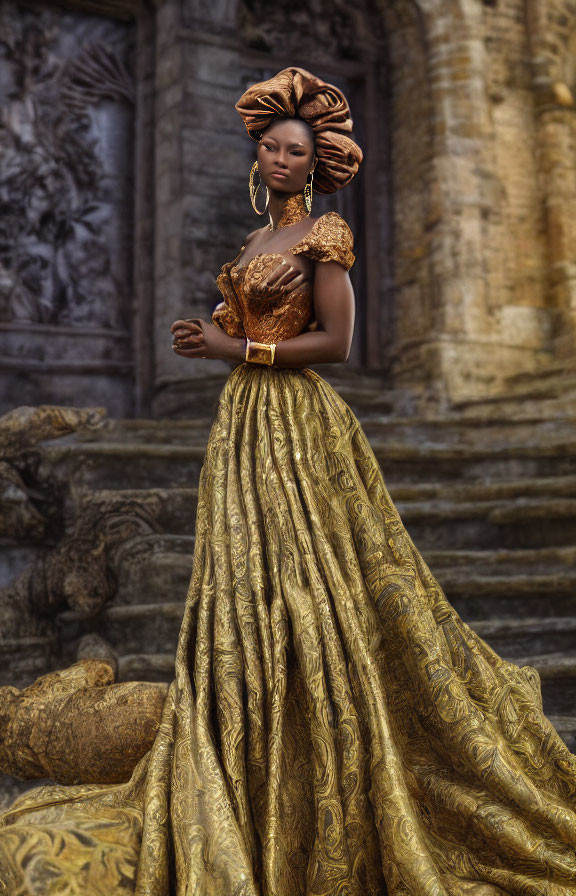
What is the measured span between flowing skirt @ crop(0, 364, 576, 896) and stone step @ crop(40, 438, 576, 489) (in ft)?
6.89

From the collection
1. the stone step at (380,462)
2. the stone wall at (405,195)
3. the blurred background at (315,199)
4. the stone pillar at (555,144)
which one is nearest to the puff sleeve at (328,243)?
the stone step at (380,462)

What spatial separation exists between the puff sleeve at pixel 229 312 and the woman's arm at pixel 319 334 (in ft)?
0.42

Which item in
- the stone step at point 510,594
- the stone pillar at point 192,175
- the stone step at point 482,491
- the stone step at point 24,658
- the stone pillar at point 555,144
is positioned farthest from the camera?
the stone pillar at point 555,144

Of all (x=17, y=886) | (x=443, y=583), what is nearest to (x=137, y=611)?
(x=443, y=583)

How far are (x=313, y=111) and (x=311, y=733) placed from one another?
1486 millimetres

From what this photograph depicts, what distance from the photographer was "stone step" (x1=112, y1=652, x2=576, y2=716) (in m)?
3.15

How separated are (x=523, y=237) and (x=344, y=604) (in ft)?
17.3

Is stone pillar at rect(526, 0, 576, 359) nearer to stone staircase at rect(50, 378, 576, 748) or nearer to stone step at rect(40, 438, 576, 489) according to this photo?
stone staircase at rect(50, 378, 576, 748)

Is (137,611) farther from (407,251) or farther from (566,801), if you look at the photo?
(407,251)

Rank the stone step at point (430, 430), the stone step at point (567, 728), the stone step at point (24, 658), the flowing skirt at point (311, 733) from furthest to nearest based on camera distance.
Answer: the stone step at point (430, 430) → the stone step at point (24, 658) → the stone step at point (567, 728) → the flowing skirt at point (311, 733)

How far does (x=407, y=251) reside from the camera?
21.8 feet

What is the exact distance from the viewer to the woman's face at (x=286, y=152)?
2.13 m

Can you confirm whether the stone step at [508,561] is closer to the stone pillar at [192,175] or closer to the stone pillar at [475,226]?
the stone pillar at [475,226]

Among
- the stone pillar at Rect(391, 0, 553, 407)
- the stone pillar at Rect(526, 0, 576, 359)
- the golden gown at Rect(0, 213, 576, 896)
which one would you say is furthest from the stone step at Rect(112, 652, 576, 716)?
the stone pillar at Rect(526, 0, 576, 359)
